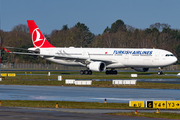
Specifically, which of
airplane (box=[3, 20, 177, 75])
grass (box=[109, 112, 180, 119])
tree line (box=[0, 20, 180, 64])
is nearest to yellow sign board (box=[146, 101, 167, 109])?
grass (box=[109, 112, 180, 119])

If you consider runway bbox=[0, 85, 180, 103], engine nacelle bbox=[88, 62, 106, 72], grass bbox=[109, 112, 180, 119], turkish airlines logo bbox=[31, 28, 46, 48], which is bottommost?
grass bbox=[109, 112, 180, 119]

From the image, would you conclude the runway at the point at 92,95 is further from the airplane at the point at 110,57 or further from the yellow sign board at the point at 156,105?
the airplane at the point at 110,57

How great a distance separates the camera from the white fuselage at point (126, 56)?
226 feet

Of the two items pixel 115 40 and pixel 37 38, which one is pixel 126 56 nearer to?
pixel 37 38

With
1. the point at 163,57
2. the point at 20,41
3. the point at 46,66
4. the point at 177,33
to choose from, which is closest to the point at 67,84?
the point at 163,57

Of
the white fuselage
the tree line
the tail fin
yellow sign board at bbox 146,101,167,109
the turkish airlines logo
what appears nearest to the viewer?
yellow sign board at bbox 146,101,167,109

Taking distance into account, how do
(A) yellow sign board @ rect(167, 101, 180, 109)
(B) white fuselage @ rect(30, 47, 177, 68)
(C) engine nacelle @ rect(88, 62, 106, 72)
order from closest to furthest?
(A) yellow sign board @ rect(167, 101, 180, 109) → (B) white fuselage @ rect(30, 47, 177, 68) → (C) engine nacelle @ rect(88, 62, 106, 72)

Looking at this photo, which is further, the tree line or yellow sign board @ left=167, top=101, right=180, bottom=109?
the tree line

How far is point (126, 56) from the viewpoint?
7075cm

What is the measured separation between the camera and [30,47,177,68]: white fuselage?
226ft

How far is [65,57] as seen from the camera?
241 feet

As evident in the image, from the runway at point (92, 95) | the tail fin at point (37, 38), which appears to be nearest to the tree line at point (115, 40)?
the tail fin at point (37, 38)

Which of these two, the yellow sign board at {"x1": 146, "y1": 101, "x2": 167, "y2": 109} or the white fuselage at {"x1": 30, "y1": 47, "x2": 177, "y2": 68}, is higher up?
the white fuselage at {"x1": 30, "y1": 47, "x2": 177, "y2": 68}

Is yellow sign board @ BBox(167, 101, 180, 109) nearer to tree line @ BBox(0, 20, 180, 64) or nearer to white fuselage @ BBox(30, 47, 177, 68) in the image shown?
white fuselage @ BBox(30, 47, 177, 68)
